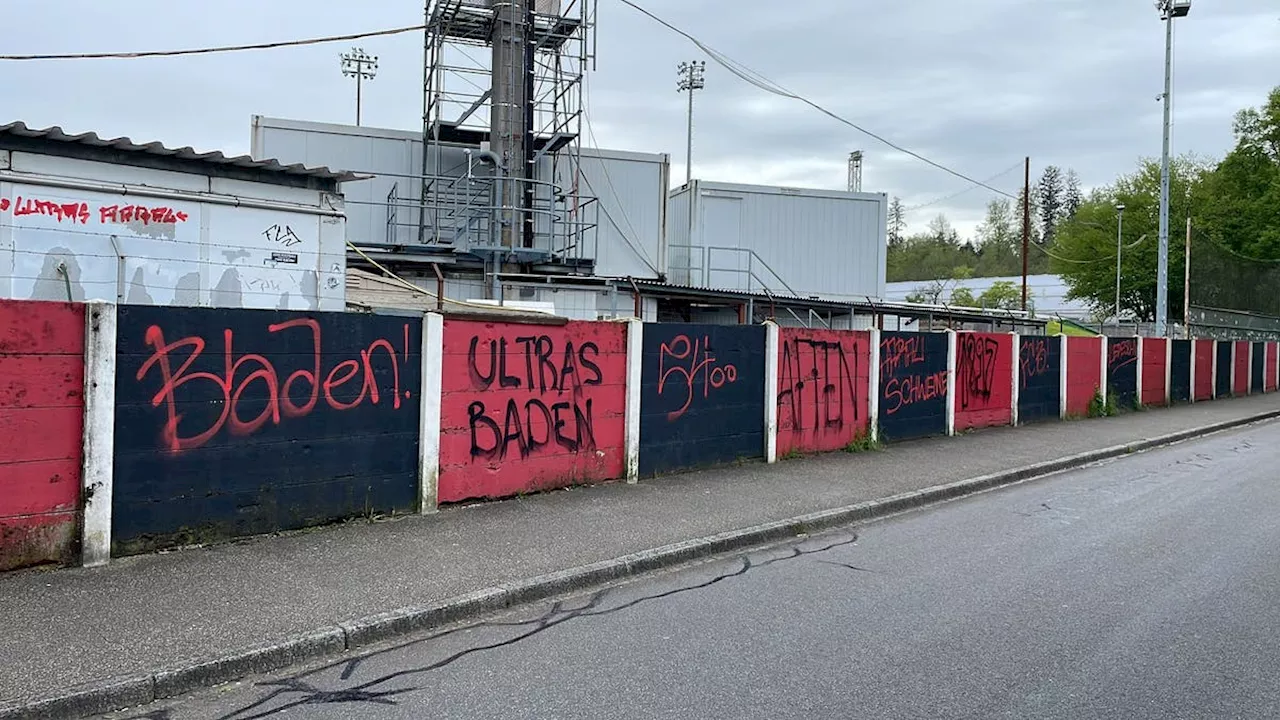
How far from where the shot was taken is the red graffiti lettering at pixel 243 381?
6816mm

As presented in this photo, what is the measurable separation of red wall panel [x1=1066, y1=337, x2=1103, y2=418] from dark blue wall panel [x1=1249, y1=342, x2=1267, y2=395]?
14.1 m

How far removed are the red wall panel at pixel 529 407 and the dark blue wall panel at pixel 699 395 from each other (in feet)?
1.54

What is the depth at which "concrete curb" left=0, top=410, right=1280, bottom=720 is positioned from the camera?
4.44 meters

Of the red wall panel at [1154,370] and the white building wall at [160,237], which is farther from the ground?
the white building wall at [160,237]

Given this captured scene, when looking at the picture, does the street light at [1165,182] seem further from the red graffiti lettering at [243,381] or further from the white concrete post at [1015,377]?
the red graffiti lettering at [243,381]

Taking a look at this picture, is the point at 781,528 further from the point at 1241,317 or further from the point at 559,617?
the point at 1241,317

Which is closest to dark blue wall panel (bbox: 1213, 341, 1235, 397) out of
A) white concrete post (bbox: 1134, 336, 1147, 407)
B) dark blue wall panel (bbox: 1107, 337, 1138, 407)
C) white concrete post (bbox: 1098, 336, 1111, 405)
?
white concrete post (bbox: 1134, 336, 1147, 407)

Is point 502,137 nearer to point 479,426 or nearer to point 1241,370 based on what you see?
point 479,426

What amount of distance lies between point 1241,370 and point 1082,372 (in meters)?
13.9

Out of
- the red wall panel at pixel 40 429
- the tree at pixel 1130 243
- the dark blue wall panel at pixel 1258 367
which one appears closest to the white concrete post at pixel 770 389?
the red wall panel at pixel 40 429

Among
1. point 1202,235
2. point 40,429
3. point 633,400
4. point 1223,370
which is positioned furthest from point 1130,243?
point 40,429

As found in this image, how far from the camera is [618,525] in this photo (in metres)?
8.22

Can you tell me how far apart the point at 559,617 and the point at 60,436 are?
3588 millimetres

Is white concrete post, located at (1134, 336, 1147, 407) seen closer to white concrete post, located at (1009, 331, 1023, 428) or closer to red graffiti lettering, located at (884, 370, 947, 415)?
white concrete post, located at (1009, 331, 1023, 428)
